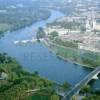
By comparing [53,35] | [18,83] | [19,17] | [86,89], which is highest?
[18,83]

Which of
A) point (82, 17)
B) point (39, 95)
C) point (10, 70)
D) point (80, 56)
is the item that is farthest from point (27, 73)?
point (82, 17)

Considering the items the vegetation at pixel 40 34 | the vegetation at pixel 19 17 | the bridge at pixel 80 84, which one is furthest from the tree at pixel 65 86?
the vegetation at pixel 19 17

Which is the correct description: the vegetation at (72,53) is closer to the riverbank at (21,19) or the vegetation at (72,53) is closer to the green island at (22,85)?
the green island at (22,85)

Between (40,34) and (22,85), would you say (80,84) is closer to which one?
(22,85)

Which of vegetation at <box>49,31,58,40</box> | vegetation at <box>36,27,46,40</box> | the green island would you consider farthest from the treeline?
vegetation at <box>36,27,46,40</box>

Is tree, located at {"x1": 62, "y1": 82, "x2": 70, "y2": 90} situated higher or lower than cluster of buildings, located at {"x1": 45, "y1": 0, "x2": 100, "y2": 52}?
higher

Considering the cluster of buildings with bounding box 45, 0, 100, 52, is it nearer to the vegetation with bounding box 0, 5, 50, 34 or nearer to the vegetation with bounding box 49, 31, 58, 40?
the vegetation with bounding box 49, 31, 58, 40

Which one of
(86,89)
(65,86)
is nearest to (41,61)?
(65,86)
